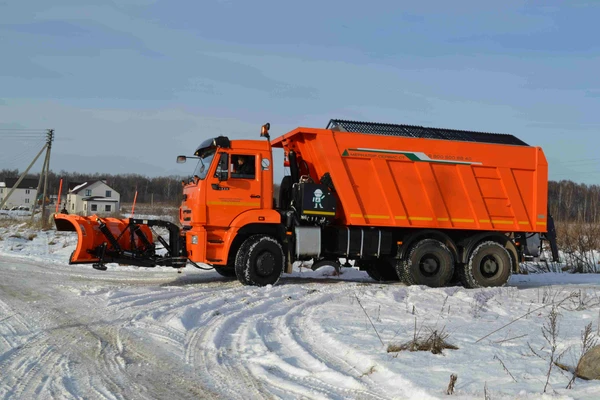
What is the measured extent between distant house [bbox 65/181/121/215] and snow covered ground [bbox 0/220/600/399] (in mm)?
67311

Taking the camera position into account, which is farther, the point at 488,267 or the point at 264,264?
the point at 488,267

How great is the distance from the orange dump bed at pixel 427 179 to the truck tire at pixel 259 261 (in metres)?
1.62

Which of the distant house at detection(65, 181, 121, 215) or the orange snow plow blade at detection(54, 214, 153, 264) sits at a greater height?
the distant house at detection(65, 181, 121, 215)

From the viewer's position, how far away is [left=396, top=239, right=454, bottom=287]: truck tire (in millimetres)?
11656

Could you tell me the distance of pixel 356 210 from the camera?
11.3 meters

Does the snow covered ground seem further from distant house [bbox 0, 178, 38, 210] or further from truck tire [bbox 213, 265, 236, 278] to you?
distant house [bbox 0, 178, 38, 210]

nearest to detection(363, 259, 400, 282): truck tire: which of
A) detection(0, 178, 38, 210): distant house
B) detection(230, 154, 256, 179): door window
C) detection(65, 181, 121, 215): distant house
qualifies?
detection(230, 154, 256, 179): door window

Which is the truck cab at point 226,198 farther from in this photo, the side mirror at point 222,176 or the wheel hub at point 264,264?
the wheel hub at point 264,264

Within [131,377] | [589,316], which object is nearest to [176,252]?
[131,377]

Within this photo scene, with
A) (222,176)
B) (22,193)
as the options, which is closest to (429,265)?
(222,176)

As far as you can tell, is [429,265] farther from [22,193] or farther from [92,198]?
[22,193]

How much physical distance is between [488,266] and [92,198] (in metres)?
73.2

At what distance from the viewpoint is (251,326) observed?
679 cm

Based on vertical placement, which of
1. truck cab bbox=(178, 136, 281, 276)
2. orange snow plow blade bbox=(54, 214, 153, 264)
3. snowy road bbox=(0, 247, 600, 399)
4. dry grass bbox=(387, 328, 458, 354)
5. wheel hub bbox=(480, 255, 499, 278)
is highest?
truck cab bbox=(178, 136, 281, 276)
